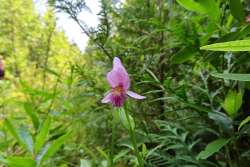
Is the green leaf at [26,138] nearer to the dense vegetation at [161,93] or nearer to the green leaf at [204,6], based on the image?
the dense vegetation at [161,93]

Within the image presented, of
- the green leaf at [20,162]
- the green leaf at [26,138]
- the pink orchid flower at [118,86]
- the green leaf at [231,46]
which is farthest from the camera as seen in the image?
the green leaf at [26,138]

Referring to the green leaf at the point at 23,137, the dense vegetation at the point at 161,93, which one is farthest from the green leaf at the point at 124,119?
the green leaf at the point at 23,137

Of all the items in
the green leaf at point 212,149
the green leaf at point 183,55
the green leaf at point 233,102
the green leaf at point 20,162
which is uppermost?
the green leaf at point 183,55

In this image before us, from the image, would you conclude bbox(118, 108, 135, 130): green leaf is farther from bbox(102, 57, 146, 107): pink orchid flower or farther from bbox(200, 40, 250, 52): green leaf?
bbox(200, 40, 250, 52): green leaf

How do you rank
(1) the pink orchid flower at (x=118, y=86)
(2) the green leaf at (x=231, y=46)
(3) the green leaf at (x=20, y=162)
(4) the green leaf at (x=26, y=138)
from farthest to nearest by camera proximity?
(4) the green leaf at (x=26, y=138)
(3) the green leaf at (x=20, y=162)
(1) the pink orchid flower at (x=118, y=86)
(2) the green leaf at (x=231, y=46)

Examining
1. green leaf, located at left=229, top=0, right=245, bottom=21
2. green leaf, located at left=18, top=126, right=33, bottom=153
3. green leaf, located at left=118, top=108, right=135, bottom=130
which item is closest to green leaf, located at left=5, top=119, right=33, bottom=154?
green leaf, located at left=18, top=126, right=33, bottom=153

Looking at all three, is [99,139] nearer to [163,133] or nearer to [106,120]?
[106,120]

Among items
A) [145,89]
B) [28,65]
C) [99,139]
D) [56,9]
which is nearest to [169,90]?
[145,89]

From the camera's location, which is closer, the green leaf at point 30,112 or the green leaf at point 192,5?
the green leaf at point 192,5
